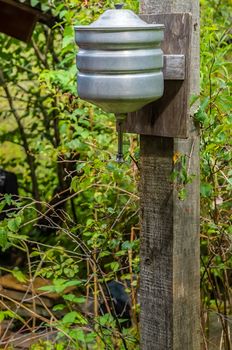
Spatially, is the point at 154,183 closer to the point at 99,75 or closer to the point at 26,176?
the point at 99,75

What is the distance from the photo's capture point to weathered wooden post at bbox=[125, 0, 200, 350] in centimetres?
217

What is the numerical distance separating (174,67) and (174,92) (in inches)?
3.1

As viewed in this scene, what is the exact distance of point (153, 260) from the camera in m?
2.33

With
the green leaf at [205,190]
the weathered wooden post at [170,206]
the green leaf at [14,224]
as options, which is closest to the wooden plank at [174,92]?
the weathered wooden post at [170,206]

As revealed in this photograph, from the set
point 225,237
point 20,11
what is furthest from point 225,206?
point 20,11

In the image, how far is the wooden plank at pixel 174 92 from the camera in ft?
7.02

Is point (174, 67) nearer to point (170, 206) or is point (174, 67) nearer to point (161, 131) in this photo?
point (161, 131)

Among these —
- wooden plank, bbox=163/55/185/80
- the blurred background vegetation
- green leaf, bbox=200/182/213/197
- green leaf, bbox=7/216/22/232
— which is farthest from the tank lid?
green leaf, bbox=7/216/22/232

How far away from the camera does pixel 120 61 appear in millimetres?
1984

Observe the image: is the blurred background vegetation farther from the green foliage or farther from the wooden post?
the wooden post

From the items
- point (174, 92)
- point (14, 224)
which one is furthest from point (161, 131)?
point (14, 224)

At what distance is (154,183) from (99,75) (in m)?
0.47

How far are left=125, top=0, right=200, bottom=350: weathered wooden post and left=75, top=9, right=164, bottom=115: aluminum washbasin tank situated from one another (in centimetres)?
12

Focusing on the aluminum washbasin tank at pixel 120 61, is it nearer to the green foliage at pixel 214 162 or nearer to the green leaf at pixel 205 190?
the green foliage at pixel 214 162
